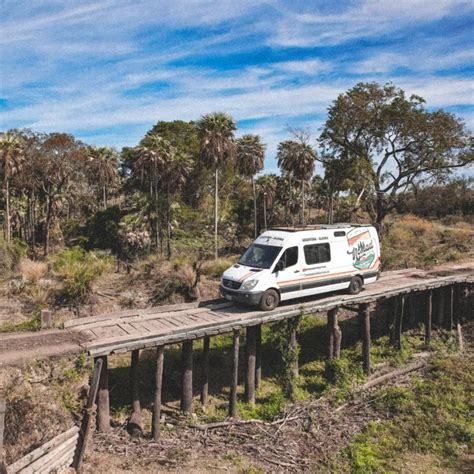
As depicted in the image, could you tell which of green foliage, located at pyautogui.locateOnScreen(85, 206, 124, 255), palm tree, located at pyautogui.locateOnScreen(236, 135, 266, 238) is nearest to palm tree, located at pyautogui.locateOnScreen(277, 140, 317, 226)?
palm tree, located at pyautogui.locateOnScreen(236, 135, 266, 238)

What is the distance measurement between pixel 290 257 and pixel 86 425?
7286 mm

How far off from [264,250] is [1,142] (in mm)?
26946

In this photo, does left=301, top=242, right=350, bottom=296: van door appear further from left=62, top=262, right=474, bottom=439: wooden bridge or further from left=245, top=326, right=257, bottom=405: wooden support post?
left=245, top=326, right=257, bottom=405: wooden support post

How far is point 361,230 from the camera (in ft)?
52.3

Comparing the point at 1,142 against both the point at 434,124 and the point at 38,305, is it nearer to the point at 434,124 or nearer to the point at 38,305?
the point at 38,305

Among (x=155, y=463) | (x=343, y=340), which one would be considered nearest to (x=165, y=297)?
(x=343, y=340)

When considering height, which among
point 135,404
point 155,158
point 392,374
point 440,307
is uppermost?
point 155,158

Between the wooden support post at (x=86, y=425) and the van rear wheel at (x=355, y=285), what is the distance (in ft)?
30.2

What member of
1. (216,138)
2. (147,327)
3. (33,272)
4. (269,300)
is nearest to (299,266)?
(269,300)

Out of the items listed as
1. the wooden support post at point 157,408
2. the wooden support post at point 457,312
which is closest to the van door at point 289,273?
the wooden support post at point 157,408

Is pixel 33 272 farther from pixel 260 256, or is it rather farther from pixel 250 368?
pixel 250 368

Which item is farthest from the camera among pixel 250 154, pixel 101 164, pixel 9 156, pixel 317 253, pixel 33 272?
pixel 101 164

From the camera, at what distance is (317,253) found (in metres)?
14.2

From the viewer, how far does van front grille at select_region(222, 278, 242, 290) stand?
518 inches
